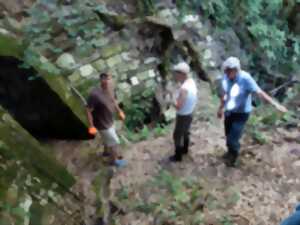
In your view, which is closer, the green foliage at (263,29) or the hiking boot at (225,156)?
the hiking boot at (225,156)

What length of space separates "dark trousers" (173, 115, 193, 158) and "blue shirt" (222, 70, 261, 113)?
1.85 feet

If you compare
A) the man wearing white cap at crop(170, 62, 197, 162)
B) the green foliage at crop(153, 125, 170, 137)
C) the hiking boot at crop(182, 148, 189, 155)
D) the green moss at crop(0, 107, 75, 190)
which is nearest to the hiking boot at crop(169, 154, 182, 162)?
the man wearing white cap at crop(170, 62, 197, 162)

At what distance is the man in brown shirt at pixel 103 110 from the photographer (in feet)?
22.1

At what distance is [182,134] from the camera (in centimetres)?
672

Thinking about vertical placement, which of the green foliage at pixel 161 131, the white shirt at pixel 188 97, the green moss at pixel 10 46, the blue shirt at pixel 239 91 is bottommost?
the green foliage at pixel 161 131

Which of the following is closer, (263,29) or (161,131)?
(161,131)

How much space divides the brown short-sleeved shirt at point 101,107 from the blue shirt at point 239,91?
4.98 feet

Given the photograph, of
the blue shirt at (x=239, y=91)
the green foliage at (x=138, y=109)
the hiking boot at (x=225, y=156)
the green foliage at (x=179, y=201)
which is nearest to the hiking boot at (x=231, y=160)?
the hiking boot at (x=225, y=156)

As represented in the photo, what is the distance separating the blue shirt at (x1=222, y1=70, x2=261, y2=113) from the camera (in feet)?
19.8

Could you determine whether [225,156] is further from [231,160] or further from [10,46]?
[10,46]

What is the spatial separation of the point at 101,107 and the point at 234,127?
1.70 meters

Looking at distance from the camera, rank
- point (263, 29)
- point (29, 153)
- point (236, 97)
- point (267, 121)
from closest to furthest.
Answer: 1. point (29, 153)
2. point (236, 97)
3. point (267, 121)
4. point (263, 29)

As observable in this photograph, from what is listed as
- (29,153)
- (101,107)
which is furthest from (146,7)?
(29,153)

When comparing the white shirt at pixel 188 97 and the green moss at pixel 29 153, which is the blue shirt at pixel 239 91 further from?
the green moss at pixel 29 153
